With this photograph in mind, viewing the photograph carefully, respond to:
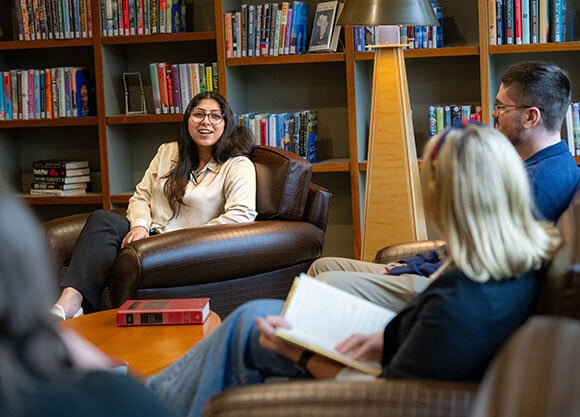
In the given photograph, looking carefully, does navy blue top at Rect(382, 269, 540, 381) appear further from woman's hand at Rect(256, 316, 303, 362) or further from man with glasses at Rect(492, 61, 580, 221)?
man with glasses at Rect(492, 61, 580, 221)

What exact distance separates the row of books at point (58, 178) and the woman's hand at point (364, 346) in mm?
3329

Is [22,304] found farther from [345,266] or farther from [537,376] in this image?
[345,266]

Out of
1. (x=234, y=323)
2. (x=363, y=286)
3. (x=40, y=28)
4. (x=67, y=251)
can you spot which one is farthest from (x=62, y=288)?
(x=40, y=28)

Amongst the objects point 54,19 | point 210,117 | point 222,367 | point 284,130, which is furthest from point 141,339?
A: point 54,19

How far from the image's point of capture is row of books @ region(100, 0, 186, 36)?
4.81 m

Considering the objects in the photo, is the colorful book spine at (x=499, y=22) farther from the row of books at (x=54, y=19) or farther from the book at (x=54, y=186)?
the book at (x=54, y=186)

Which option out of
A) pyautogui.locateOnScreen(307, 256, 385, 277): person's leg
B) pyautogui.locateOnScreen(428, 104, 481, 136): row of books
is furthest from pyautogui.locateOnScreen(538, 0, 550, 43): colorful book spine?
pyautogui.locateOnScreen(307, 256, 385, 277): person's leg

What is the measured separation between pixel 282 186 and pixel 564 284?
2137mm

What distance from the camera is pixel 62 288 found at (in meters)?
3.59

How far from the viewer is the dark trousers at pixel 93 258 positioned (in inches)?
141

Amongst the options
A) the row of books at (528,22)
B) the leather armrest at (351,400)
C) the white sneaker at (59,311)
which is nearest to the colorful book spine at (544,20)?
the row of books at (528,22)

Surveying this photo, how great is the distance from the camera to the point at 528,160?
9.89ft

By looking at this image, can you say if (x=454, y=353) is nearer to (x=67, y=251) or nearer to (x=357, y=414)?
(x=357, y=414)

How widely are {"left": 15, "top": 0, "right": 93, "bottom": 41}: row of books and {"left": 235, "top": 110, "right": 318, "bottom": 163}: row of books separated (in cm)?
100
